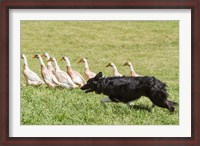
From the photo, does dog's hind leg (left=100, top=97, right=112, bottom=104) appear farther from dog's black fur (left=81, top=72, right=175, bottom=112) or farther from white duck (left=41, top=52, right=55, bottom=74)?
white duck (left=41, top=52, right=55, bottom=74)

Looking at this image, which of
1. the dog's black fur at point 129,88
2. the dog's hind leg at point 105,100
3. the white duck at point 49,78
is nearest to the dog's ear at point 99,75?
the dog's black fur at point 129,88

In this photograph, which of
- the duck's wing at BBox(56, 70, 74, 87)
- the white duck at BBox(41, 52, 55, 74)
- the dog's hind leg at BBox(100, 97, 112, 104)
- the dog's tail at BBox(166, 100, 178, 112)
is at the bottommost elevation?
the dog's tail at BBox(166, 100, 178, 112)

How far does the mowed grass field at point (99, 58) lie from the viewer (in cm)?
365

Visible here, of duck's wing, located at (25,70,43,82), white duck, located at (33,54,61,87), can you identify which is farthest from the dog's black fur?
duck's wing, located at (25,70,43,82)

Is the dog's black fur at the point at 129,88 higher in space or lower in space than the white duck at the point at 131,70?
lower

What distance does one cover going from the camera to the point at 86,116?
12.0 ft

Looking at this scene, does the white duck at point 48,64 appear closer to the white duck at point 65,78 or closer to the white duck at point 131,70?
the white duck at point 65,78

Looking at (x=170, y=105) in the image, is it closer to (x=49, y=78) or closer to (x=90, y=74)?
(x=90, y=74)

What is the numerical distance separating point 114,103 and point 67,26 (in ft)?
1.63

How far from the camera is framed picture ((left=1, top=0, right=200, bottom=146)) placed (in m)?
3.61

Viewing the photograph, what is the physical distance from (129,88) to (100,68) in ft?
0.64

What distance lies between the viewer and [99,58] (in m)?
3.71

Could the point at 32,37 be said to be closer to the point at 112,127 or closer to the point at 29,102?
the point at 29,102
